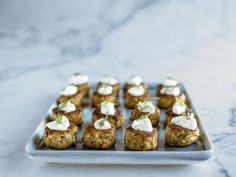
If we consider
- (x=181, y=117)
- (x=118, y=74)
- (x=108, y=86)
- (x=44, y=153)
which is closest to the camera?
(x=44, y=153)

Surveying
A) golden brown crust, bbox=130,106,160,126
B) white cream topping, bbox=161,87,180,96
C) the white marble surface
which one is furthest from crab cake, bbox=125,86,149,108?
the white marble surface

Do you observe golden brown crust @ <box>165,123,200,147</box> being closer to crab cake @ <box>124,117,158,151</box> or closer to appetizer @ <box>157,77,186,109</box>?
crab cake @ <box>124,117,158,151</box>

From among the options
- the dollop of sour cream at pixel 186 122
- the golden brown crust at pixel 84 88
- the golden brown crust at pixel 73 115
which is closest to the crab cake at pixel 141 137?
the dollop of sour cream at pixel 186 122

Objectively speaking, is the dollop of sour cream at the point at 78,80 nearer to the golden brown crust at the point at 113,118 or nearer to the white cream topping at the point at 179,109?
the golden brown crust at the point at 113,118

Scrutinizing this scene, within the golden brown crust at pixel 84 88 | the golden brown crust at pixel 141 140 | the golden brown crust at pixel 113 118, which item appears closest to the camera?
the golden brown crust at pixel 141 140

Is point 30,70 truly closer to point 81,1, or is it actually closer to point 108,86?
point 81,1

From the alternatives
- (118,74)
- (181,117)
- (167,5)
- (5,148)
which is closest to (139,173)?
(181,117)
